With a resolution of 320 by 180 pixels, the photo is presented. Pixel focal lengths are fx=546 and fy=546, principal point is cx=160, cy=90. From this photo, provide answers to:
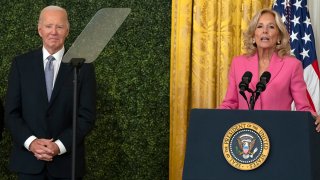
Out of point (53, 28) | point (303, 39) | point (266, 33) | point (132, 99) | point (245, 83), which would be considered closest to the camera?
point (245, 83)

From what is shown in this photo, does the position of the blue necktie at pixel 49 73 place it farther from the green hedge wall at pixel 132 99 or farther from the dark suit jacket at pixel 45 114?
the green hedge wall at pixel 132 99

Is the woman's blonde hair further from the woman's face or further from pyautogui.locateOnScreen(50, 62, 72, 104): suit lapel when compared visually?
pyautogui.locateOnScreen(50, 62, 72, 104): suit lapel

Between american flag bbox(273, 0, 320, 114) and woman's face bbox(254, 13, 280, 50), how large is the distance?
1.10 meters

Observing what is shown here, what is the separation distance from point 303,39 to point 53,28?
2.13 meters

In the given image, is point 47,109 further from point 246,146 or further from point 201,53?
point 201,53

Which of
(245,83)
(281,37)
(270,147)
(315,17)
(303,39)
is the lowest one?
(270,147)

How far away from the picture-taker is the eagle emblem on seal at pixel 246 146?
257 centimetres

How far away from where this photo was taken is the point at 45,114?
136 inches

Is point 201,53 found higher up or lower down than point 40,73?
higher up

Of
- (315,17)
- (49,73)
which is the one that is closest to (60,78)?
(49,73)

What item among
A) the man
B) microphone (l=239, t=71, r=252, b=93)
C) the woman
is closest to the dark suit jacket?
the man

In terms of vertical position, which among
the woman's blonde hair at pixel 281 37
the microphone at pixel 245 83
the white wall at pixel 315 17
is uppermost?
the white wall at pixel 315 17

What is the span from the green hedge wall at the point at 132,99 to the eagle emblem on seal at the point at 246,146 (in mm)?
2431

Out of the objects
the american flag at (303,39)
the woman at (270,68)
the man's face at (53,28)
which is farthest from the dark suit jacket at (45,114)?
the american flag at (303,39)
